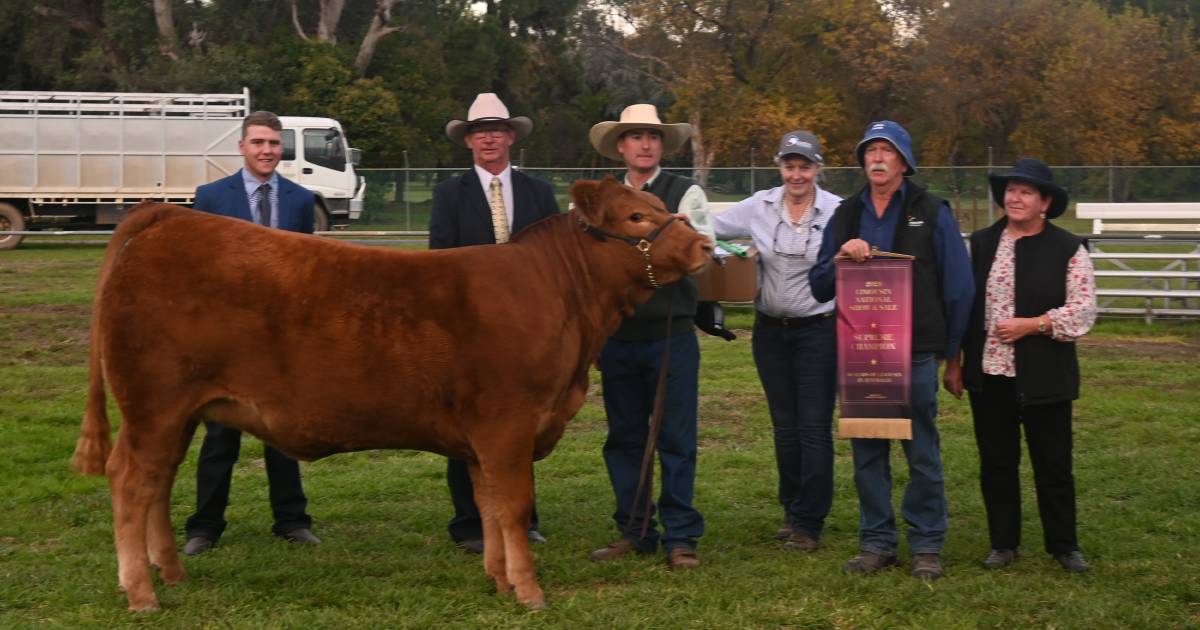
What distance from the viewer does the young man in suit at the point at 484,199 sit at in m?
6.59

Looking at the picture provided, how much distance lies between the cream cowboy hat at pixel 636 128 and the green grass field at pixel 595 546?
213 cm

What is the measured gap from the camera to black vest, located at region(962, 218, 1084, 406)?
616 cm

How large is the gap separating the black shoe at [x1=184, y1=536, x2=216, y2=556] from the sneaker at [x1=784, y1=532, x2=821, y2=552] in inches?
119

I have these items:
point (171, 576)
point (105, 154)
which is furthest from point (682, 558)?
point (105, 154)

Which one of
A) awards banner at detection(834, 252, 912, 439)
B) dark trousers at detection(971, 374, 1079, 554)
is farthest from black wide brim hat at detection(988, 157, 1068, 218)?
dark trousers at detection(971, 374, 1079, 554)

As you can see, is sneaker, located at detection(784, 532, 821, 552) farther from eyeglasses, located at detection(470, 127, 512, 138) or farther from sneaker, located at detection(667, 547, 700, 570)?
eyeglasses, located at detection(470, 127, 512, 138)

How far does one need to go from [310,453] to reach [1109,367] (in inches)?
369

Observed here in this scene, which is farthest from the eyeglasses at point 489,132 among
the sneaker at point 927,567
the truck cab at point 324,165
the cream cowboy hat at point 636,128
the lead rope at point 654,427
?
the truck cab at point 324,165

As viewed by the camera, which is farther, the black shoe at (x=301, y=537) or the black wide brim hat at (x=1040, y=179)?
the black shoe at (x=301, y=537)

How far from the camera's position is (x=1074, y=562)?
20.5 ft

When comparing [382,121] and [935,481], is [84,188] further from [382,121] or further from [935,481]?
[935,481]

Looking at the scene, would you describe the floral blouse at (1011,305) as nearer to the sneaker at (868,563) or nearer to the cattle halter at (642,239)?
the sneaker at (868,563)

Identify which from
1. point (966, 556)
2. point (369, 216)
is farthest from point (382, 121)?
point (966, 556)

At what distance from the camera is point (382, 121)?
129 ft
